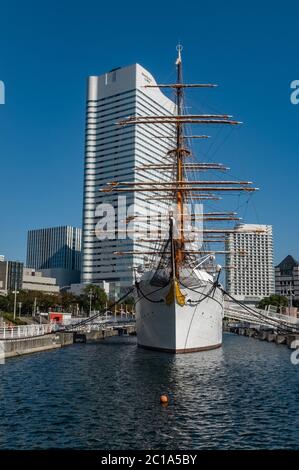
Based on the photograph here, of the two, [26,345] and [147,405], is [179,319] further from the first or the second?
[147,405]

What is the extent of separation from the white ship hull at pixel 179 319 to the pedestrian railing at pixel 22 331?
1100 centimetres

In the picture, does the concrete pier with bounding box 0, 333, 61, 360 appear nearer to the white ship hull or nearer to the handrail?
the handrail

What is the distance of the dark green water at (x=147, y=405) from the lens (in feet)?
58.8

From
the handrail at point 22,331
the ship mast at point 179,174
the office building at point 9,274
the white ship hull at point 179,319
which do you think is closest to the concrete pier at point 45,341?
the handrail at point 22,331

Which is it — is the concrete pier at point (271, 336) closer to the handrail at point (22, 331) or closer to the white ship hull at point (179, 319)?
the white ship hull at point (179, 319)

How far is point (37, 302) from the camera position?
121375 mm

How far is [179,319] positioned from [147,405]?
18462mm

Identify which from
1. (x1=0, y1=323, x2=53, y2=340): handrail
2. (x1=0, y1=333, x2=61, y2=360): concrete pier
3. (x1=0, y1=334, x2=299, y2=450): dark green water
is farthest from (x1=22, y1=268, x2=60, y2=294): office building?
(x1=0, y1=334, x2=299, y2=450): dark green water

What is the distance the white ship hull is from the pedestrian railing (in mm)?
11002

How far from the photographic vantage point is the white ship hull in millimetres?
42375

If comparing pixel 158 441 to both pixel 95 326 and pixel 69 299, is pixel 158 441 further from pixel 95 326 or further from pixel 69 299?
pixel 69 299

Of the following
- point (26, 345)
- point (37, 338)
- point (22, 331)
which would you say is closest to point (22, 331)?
point (22, 331)

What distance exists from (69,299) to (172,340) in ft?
324

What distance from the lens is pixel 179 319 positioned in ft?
137
